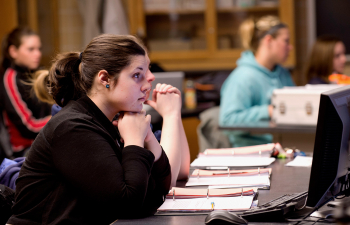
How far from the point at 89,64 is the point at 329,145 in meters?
0.69

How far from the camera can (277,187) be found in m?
1.43

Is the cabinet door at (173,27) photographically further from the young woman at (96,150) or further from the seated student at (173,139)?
the young woman at (96,150)

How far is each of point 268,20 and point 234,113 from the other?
877 millimetres

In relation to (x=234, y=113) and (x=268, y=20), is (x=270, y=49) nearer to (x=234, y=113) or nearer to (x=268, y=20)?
(x=268, y=20)

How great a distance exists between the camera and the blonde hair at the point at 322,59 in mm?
3637

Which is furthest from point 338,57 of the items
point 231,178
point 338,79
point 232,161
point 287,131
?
point 231,178

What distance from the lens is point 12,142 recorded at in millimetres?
3023

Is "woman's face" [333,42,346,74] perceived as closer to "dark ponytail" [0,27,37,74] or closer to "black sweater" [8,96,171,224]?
"dark ponytail" [0,27,37,74]

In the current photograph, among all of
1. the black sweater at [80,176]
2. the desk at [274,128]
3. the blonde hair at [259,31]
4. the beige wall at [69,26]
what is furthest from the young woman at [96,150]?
the beige wall at [69,26]

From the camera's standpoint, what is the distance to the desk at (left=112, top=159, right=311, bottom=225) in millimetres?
1135

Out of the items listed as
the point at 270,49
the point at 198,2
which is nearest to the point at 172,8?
the point at 198,2

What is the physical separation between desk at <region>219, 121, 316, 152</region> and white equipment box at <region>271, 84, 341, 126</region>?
0.05m

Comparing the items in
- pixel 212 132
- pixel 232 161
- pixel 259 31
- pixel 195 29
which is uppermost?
pixel 259 31

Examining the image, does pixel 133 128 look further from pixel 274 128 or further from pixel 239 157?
pixel 274 128
